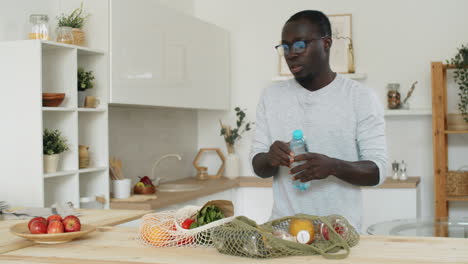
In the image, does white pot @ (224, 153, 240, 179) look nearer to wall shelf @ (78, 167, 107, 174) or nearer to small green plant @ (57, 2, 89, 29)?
wall shelf @ (78, 167, 107, 174)

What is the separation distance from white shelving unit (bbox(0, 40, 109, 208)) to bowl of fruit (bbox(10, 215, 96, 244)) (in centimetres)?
106

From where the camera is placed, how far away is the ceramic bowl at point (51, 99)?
9.92ft

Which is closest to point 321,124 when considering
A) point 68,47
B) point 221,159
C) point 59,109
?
point 59,109

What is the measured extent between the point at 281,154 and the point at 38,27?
5.74 ft

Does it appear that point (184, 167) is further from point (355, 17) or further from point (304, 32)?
point (304, 32)

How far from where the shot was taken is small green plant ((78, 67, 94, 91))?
329 centimetres

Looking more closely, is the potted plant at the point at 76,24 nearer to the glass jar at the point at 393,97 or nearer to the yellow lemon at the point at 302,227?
the yellow lemon at the point at 302,227

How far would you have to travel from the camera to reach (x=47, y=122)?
10.6 ft

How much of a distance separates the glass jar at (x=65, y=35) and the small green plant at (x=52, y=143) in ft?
1.55

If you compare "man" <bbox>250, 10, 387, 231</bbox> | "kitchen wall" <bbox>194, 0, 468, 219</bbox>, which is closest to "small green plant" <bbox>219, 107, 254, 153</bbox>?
"kitchen wall" <bbox>194, 0, 468, 219</bbox>

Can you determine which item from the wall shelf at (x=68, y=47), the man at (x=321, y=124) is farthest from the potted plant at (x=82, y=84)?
the man at (x=321, y=124)

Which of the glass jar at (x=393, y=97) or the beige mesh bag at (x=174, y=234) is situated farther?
the glass jar at (x=393, y=97)

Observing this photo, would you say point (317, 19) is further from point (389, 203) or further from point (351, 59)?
point (351, 59)

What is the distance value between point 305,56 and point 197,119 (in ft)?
11.2
